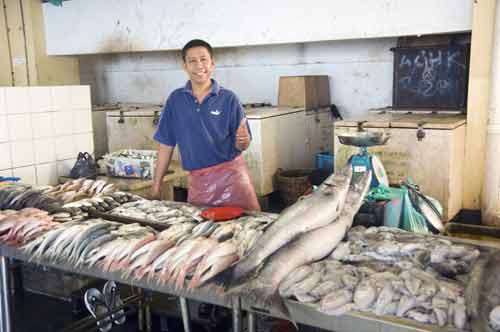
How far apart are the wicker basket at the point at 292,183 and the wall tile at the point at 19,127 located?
2.50 metres

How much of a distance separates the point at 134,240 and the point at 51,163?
2586mm

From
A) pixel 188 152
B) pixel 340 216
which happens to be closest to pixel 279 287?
pixel 340 216

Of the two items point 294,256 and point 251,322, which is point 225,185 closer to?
point 251,322

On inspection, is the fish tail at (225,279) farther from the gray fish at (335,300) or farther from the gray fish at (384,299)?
the gray fish at (384,299)

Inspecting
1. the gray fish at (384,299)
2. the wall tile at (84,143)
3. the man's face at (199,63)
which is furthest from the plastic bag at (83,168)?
the gray fish at (384,299)

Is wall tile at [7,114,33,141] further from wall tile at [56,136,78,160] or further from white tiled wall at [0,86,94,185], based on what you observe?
wall tile at [56,136,78,160]

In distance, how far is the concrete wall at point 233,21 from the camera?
4.89 metres

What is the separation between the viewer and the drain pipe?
14.4ft

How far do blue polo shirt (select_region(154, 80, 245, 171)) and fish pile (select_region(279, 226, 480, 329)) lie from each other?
1.67 m

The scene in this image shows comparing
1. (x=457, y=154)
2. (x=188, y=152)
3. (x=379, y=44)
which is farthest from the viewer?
(x=379, y=44)

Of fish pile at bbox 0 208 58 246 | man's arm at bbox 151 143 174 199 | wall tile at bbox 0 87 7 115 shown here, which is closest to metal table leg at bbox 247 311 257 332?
fish pile at bbox 0 208 58 246

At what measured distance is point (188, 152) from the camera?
387 centimetres

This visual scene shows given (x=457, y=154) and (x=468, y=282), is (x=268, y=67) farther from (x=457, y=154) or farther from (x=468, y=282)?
(x=468, y=282)

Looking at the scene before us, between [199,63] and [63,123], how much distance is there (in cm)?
173
